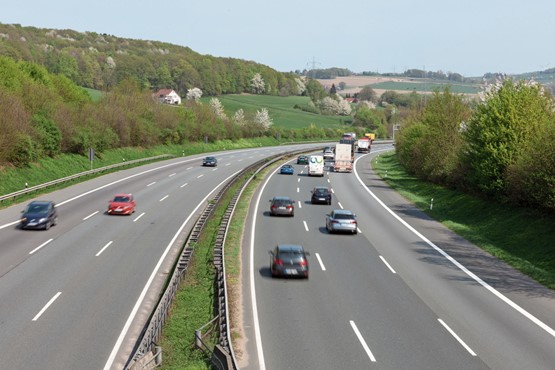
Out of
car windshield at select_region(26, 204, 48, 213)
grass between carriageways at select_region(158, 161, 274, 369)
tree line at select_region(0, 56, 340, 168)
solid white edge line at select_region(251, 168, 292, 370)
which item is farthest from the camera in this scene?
tree line at select_region(0, 56, 340, 168)

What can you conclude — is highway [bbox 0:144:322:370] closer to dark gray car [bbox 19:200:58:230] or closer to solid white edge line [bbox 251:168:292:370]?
dark gray car [bbox 19:200:58:230]

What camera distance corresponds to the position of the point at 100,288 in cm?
2297

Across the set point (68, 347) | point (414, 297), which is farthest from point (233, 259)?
point (68, 347)

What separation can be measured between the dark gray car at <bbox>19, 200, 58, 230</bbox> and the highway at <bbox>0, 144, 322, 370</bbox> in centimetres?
43

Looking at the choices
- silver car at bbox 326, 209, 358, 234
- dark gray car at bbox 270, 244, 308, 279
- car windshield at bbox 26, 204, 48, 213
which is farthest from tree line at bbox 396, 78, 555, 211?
car windshield at bbox 26, 204, 48, 213

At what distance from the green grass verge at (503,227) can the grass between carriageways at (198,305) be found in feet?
42.0

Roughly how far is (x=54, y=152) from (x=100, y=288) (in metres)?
40.8

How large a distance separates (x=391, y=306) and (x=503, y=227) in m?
18.0

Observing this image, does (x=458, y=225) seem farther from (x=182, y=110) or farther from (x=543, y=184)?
(x=182, y=110)

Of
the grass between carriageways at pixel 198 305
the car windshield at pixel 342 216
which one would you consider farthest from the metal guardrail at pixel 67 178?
the car windshield at pixel 342 216

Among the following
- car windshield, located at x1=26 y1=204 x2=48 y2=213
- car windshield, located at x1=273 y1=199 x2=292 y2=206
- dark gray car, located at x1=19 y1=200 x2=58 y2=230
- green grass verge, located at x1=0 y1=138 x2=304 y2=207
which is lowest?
green grass verge, located at x1=0 y1=138 x2=304 y2=207

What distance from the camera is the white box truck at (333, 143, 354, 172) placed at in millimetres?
77000

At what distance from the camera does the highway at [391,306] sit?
16.5m

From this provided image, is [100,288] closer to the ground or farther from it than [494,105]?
closer to the ground
